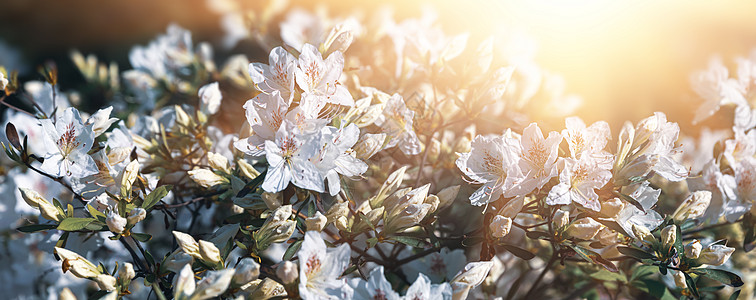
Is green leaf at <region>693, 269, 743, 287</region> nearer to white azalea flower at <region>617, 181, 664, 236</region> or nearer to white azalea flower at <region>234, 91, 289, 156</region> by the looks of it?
white azalea flower at <region>617, 181, 664, 236</region>

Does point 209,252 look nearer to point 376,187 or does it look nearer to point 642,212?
point 376,187

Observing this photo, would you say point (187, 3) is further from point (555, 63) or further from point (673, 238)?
point (673, 238)

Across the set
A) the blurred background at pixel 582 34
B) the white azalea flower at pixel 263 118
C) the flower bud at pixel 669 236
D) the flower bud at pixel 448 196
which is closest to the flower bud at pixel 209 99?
the white azalea flower at pixel 263 118

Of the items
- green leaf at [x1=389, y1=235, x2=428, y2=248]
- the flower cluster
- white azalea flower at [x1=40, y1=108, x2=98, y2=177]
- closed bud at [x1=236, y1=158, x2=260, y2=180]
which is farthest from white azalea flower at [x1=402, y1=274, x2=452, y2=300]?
white azalea flower at [x1=40, y1=108, x2=98, y2=177]

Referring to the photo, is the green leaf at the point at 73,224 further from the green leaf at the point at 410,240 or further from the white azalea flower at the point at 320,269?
the green leaf at the point at 410,240

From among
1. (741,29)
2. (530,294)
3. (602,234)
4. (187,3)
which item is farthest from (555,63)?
(187,3)
